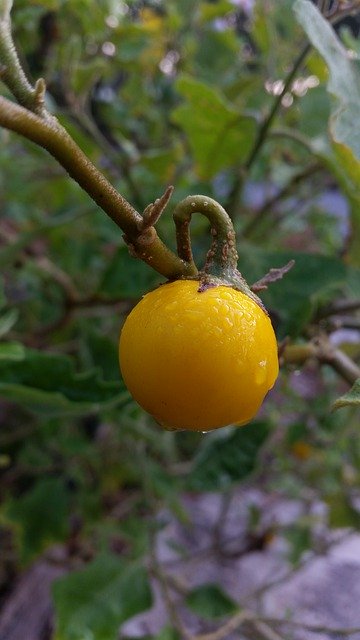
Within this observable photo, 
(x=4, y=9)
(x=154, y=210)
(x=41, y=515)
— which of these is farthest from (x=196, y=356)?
(x=41, y=515)

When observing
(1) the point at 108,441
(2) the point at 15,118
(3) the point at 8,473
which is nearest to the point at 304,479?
(1) the point at 108,441

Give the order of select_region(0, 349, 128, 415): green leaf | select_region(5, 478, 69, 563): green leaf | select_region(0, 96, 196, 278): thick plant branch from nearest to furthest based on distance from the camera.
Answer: select_region(0, 96, 196, 278): thick plant branch, select_region(0, 349, 128, 415): green leaf, select_region(5, 478, 69, 563): green leaf

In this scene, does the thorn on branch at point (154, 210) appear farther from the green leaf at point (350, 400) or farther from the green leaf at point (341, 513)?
the green leaf at point (341, 513)

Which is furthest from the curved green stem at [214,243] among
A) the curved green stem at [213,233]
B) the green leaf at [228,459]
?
the green leaf at [228,459]

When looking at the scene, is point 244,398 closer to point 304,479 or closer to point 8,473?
point 8,473

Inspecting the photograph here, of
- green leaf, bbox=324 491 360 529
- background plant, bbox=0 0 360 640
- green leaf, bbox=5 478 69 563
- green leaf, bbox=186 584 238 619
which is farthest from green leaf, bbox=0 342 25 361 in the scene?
green leaf, bbox=324 491 360 529

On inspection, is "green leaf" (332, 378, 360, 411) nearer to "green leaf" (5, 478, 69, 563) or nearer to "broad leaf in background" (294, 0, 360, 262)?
"broad leaf in background" (294, 0, 360, 262)
